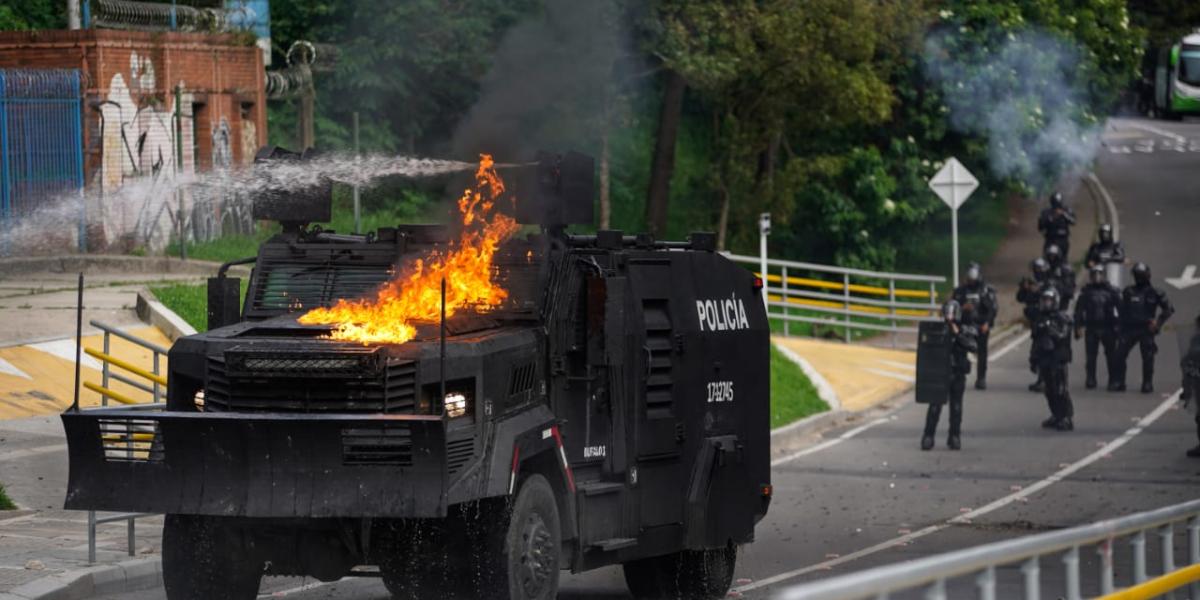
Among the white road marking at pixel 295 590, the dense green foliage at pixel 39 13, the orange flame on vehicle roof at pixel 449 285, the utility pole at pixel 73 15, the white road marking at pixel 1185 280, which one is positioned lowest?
the white road marking at pixel 295 590

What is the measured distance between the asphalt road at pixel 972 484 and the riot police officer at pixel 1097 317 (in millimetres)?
481

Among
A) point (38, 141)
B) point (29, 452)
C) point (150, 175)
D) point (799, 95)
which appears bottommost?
point (29, 452)

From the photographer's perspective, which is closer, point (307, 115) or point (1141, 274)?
point (1141, 274)

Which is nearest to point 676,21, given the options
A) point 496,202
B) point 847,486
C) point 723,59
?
point 723,59

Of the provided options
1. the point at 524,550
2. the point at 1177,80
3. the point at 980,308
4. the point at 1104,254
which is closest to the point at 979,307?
the point at 980,308

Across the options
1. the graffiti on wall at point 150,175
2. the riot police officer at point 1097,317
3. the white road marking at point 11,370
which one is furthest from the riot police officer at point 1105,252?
the white road marking at point 11,370

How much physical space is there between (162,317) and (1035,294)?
38.9 feet

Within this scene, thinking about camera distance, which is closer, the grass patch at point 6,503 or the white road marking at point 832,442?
the grass patch at point 6,503

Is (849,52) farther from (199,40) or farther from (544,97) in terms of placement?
(544,97)

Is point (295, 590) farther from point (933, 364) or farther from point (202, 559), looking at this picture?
point (933, 364)

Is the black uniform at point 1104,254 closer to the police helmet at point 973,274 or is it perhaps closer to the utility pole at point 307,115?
the police helmet at point 973,274

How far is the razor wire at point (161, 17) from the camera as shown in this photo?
2925 cm

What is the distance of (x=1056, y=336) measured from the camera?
23859 millimetres

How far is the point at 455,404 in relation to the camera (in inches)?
421
